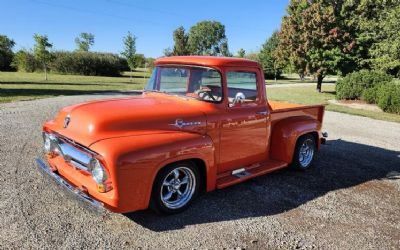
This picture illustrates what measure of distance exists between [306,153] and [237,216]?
271 centimetres

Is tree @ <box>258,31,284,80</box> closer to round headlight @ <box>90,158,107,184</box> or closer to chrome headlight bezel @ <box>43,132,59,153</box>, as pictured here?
chrome headlight bezel @ <box>43,132,59,153</box>

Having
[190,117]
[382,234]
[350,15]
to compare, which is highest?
[350,15]

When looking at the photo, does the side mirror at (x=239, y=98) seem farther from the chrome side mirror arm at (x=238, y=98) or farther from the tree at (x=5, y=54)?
the tree at (x=5, y=54)

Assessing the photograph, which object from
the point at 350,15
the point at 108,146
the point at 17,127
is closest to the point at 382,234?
the point at 108,146

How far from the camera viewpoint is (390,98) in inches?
640

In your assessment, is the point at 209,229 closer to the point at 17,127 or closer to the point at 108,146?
the point at 108,146

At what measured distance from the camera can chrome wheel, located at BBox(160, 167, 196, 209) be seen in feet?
14.0

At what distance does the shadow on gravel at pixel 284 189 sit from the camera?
4.34m

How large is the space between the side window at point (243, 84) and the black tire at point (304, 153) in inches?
56.6

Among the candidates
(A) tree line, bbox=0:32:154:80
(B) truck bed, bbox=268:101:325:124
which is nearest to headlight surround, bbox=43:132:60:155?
(B) truck bed, bbox=268:101:325:124

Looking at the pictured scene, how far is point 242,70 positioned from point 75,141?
2578 mm

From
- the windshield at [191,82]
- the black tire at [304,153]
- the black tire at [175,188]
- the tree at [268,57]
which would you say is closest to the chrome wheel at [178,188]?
the black tire at [175,188]

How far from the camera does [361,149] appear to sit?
8562mm

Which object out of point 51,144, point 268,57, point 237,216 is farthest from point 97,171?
point 268,57
